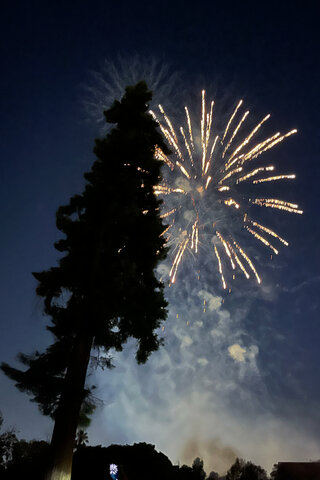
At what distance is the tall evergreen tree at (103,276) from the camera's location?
29.6 ft

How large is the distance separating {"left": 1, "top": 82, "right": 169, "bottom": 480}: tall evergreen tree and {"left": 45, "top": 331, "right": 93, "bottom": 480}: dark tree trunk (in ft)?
0.08

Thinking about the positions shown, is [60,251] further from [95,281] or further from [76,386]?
[76,386]

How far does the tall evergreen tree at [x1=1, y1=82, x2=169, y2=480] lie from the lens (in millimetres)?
9016

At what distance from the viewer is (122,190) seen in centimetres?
1110

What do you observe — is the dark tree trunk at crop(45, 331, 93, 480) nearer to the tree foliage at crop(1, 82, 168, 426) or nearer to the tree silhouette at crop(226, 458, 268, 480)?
the tree foliage at crop(1, 82, 168, 426)

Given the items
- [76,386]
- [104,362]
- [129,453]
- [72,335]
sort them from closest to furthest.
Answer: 1. [76,386]
2. [72,335]
3. [104,362]
4. [129,453]

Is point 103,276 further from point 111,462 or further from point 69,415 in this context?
point 111,462

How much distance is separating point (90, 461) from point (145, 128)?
1717cm

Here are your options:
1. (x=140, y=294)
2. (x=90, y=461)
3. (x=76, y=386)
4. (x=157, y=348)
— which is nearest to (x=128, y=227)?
(x=140, y=294)

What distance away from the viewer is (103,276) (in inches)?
371

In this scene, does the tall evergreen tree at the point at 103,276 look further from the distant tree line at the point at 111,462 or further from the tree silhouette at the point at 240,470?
the tree silhouette at the point at 240,470

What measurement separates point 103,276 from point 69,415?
3.95 meters

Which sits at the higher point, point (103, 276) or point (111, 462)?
point (103, 276)

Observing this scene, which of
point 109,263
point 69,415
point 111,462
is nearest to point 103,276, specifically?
point 109,263
